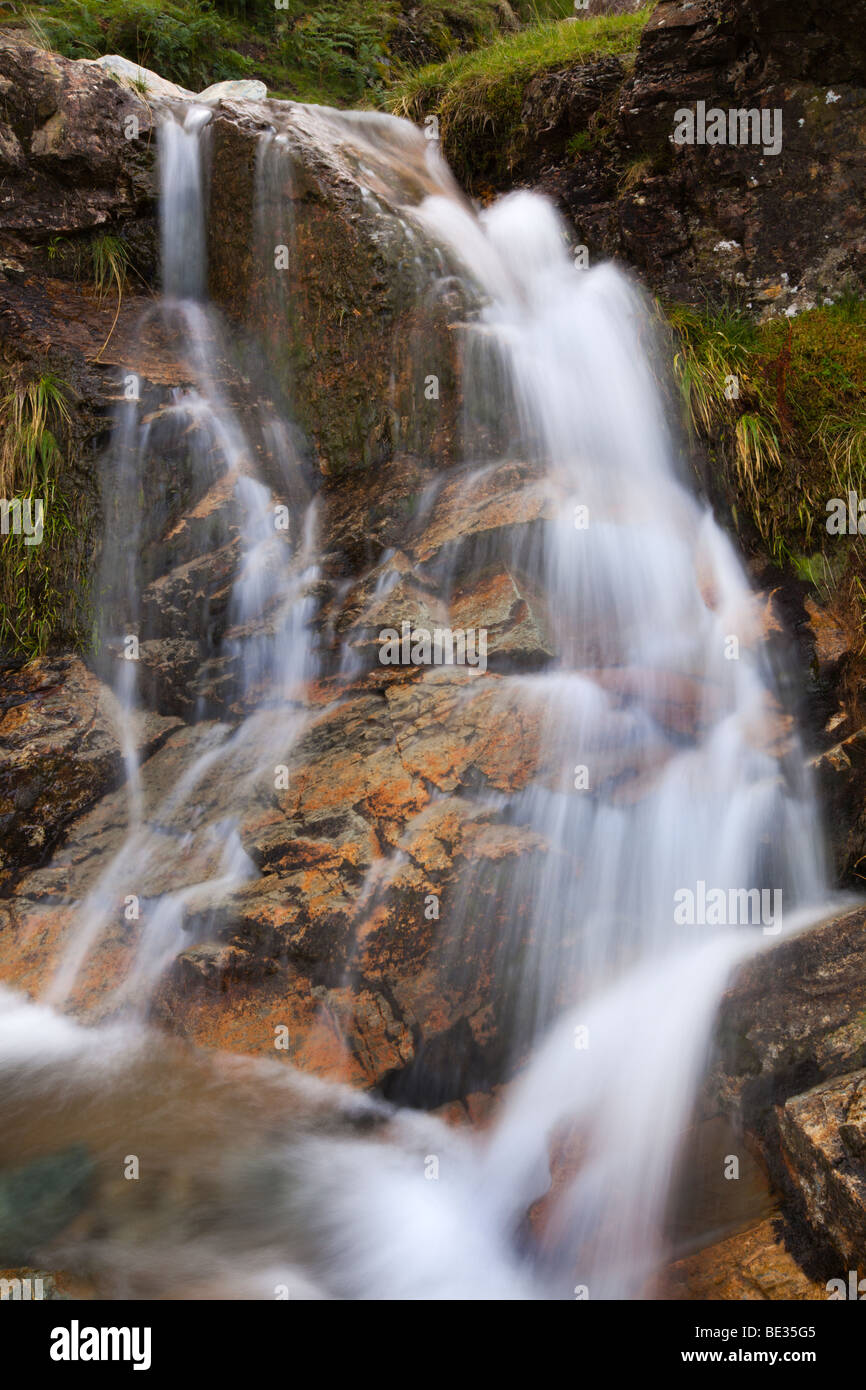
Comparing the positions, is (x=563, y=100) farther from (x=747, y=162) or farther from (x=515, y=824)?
(x=515, y=824)

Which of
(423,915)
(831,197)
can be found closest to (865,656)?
(423,915)

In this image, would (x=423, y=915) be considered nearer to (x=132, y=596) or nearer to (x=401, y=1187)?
(x=401, y=1187)

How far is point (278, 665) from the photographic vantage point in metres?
5.28

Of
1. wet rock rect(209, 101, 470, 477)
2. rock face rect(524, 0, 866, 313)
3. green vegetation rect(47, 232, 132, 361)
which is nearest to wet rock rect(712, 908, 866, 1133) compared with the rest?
wet rock rect(209, 101, 470, 477)

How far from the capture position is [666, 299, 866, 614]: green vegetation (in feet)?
17.4

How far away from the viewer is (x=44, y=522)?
17.9 ft

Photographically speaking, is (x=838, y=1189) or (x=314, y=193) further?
(x=314, y=193)

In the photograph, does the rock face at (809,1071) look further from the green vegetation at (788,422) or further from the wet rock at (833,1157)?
the green vegetation at (788,422)

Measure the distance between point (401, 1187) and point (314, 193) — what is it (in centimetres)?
627

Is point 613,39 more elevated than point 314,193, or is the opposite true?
point 613,39

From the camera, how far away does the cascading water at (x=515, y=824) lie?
132 inches

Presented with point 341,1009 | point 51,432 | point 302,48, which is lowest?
point 341,1009

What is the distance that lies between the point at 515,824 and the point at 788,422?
3.34 m

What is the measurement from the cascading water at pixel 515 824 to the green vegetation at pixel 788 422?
1.03ft
